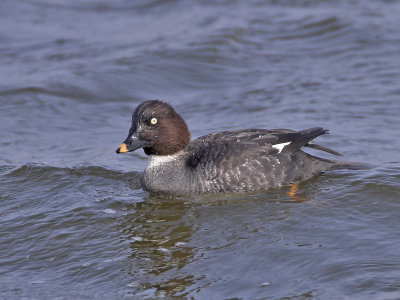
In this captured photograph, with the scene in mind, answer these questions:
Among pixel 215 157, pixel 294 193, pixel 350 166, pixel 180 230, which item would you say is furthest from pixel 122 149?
pixel 350 166

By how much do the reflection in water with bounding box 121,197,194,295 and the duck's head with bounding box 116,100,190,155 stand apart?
2.49 feet

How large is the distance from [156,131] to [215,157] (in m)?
0.96

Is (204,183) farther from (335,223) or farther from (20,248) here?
(20,248)

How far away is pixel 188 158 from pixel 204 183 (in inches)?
20.2

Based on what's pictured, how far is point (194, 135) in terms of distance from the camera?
12.2 metres

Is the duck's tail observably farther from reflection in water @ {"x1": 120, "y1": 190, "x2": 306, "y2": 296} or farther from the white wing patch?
reflection in water @ {"x1": 120, "y1": 190, "x2": 306, "y2": 296}

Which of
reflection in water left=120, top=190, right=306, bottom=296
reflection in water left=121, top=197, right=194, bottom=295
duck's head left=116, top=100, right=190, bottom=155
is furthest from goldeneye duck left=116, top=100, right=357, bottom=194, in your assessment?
reflection in water left=121, top=197, right=194, bottom=295

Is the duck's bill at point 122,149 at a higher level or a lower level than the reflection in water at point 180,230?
higher

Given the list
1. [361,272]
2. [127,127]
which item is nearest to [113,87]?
[127,127]

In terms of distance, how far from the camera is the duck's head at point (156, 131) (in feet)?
31.3

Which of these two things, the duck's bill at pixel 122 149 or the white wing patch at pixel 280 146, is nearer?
the duck's bill at pixel 122 149

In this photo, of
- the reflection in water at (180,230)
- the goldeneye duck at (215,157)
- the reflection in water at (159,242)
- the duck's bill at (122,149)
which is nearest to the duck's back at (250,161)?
the goldeneye duck at (215,157)

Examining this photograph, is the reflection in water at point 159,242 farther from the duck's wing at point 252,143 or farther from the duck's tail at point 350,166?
the duck's tail at point 350,166

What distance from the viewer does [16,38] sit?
720 inches
